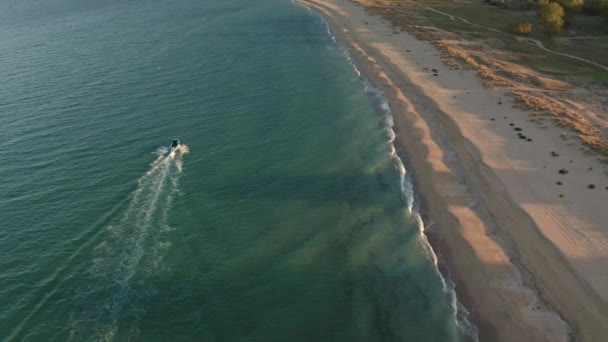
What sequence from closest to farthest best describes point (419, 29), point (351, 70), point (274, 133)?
point (274, 133)
point (351, 70)
point (419, 29)

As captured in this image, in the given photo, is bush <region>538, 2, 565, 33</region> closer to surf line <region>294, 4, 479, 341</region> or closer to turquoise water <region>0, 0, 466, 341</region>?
surf line <region>294, 4, 479, 341</region>

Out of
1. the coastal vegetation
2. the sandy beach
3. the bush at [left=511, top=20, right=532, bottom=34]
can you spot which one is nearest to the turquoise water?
the sandy beach

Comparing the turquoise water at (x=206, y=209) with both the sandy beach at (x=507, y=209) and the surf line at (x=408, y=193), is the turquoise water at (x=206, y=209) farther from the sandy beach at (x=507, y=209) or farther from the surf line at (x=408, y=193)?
the sandy beach at (x=507, y=209)

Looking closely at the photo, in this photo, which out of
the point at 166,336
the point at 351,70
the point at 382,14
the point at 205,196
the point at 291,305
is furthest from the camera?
the point at 382,14

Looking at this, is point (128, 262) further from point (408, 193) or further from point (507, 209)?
point (507, 209)

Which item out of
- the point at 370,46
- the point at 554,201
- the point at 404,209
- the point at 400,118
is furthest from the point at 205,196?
the point at 370,46

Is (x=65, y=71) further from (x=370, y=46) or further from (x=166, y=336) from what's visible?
(x=166, y=336)

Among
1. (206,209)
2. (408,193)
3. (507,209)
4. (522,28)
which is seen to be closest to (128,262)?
(206,209)
